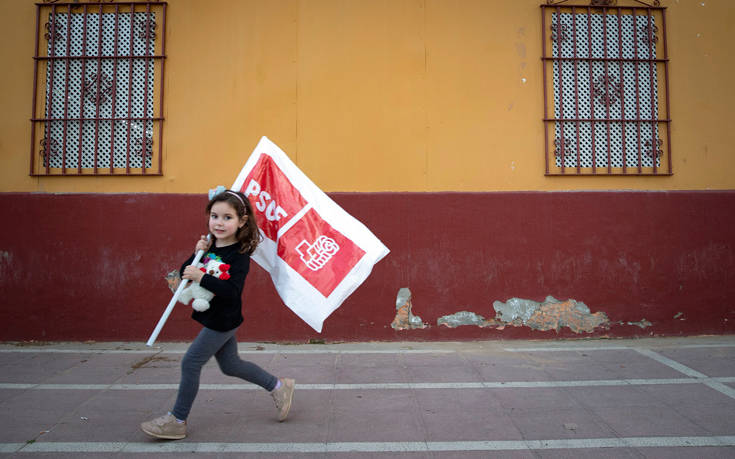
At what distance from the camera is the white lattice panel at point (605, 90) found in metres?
5.92

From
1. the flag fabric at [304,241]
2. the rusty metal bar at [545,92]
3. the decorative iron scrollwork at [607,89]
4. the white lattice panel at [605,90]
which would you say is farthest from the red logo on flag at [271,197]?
the decorative iron scrollwork at [607,89]

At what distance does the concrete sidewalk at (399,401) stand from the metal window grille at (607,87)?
2.27 meters

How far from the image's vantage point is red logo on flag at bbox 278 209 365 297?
324cm

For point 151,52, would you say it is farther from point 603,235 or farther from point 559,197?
point 603,235

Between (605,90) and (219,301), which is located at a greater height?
(605,90)

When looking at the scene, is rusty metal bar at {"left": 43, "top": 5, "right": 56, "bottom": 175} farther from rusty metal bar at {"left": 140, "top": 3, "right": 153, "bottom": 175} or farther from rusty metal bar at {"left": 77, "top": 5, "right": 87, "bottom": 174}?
rusty metal bar at {"left": 140, "top": 3, "right": 153, "bottom": 175}

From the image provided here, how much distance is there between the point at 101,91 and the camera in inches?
230

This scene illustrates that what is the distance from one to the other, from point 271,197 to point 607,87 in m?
4.66

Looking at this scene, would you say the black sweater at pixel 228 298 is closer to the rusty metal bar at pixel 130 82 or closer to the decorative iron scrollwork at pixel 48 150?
the rusty metal bar at pixel 130 82

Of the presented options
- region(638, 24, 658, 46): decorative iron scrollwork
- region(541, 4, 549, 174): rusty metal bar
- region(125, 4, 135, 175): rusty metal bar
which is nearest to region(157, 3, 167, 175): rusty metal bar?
region(125, 4, 135, 175): rusty metal bar

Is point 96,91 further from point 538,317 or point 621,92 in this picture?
point 621,92

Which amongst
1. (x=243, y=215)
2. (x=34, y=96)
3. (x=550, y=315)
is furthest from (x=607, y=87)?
(x=34, y=96)

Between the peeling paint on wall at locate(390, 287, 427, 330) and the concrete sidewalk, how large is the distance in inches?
9.3

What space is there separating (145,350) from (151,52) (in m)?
3.47
